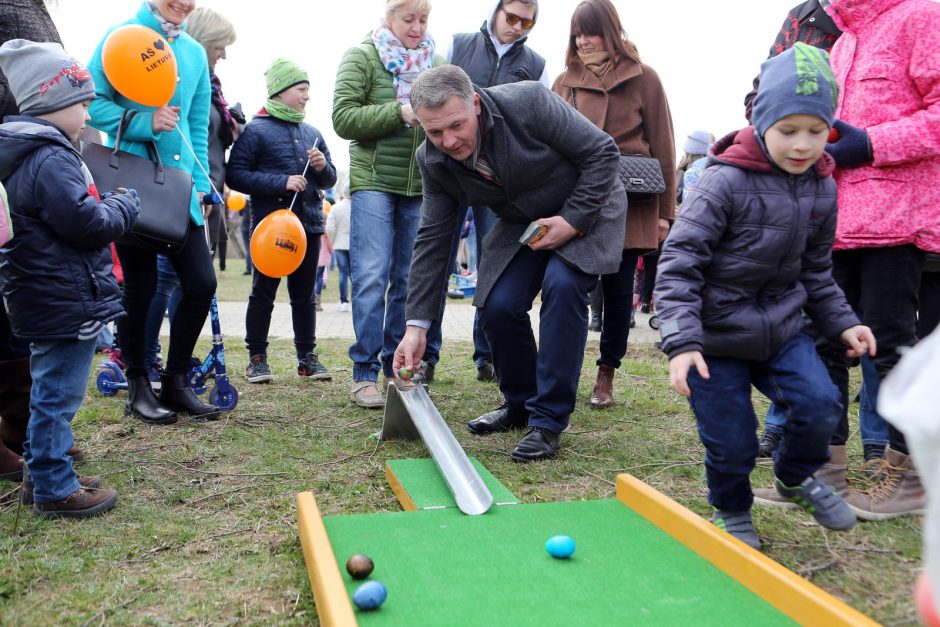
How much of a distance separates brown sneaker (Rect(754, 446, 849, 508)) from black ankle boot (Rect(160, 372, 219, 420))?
108 inches

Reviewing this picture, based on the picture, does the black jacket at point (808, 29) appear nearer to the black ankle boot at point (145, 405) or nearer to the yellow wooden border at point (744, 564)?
the yellow wooden border at point (744, 564)

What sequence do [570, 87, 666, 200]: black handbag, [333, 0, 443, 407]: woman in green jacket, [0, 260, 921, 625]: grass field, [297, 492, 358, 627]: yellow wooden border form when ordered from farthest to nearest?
[333, 0, 443, 407]: woman in green jacket, [570, 87, 666, 200]: black handbag, [0, 260, 921, 625]: grass field, [297, 492, 358, 627]: yellow wooden border

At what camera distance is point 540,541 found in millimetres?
2518

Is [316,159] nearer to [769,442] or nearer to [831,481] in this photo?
[769,442]

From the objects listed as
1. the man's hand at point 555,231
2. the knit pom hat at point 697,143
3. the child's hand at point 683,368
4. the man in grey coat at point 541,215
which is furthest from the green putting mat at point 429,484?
the knit pom hat at point 697,143

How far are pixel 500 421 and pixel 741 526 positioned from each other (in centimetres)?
167

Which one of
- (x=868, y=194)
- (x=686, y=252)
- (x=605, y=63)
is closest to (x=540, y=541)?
(x=686, y=252)

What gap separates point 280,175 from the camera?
5.13 metres

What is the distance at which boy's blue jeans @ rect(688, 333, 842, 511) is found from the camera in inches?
95.7

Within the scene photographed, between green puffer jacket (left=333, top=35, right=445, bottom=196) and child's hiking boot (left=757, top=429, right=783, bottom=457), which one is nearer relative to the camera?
child's hiking boot (left=757, top=429, right=783, bottom=457)

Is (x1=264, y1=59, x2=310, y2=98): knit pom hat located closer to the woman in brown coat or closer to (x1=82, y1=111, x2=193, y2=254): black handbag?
(x1=82, y1=111, x2=193, y2=254): black handbag

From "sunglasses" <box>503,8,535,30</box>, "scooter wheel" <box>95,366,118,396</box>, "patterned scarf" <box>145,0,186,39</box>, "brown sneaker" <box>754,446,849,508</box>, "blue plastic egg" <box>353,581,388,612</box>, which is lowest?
"scooter wheel" <box>95,366,118,396</box>

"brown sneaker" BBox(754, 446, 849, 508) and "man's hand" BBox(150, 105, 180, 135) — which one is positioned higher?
"man's hand" BBox(150, 105, 180, 135)

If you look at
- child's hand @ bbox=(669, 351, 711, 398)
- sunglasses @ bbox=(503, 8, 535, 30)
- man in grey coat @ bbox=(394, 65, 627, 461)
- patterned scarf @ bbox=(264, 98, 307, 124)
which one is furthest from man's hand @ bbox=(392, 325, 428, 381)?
patterned scarf @ bbox=(264, 98, 307, 124)
